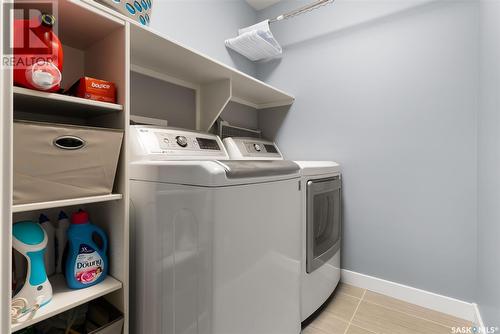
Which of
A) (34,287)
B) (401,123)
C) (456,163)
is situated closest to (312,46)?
(401,123)

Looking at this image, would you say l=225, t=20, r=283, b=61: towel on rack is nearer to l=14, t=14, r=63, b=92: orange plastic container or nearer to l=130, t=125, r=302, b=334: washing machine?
l=130, t=125, r=302, b=334: washing machine

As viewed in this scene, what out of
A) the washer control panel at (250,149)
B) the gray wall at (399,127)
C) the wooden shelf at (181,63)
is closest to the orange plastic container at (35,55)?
the wooden shelf at (181,63)

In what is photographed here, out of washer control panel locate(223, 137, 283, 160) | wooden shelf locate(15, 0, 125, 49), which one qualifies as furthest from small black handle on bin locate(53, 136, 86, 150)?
washer control panel locate(223, 137, 283, 160)

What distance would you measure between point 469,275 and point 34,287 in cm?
233

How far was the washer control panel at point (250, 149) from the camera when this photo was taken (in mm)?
1783

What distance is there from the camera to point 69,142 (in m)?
0.85

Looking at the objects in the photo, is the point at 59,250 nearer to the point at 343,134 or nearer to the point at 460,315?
the point at 343,134

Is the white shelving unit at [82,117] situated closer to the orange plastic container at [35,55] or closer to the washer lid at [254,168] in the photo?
the orange plastic container at [35,55]

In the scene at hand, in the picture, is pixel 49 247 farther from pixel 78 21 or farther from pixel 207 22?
pixel 207 22

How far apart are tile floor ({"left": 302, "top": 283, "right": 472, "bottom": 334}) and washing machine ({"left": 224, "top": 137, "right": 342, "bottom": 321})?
0.28ft

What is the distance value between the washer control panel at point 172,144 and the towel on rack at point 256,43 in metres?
1.03

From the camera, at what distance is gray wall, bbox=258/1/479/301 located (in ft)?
5.07

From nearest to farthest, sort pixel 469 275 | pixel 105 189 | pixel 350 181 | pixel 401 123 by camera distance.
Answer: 1. pixel 105 189
2. pixel 469 275
3. pixel 401 123
4. pixel 350 181

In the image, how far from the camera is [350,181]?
1.96 m
